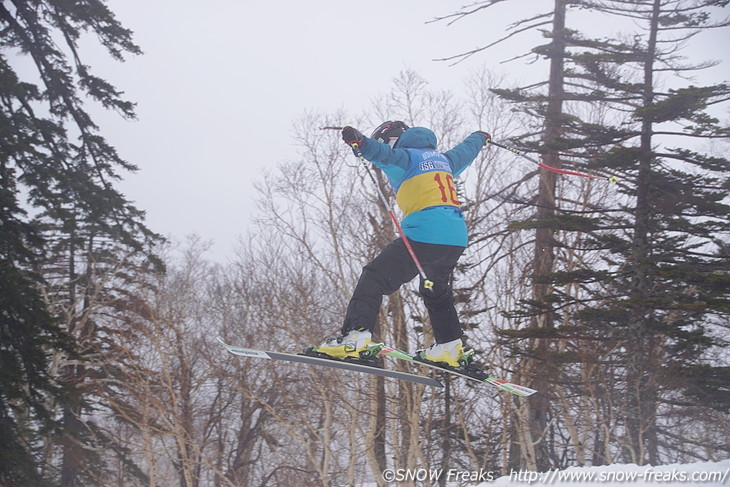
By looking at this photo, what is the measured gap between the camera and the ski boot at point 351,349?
4441 millimetres

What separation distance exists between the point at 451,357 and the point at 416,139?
1869 millimetres

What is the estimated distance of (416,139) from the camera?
4.43m

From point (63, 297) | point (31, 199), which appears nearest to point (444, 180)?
point (31, 199)

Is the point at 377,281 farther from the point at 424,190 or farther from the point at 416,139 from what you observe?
the point at 416,139

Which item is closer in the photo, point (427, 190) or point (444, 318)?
point (427, 190)

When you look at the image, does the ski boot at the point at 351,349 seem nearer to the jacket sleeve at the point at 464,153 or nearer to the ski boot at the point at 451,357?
the ski boot at the point at 451,357

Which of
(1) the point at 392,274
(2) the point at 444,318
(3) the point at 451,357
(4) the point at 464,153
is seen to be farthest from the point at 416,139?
(3) the point at 451,357

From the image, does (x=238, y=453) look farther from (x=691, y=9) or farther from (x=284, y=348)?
(x=691, y=9)

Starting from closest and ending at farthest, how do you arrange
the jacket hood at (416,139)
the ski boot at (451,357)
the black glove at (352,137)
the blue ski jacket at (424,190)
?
the black glove at (352,137), the blue ski jacket at (424,190), the jacket hood at (416,139), the ski boot at (451,357)

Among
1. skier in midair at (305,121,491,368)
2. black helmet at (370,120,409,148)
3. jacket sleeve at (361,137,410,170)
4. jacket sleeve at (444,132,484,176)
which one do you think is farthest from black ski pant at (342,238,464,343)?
black helmet at (370,120,409,148)

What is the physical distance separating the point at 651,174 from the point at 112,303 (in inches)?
554

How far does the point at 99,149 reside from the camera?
10898 mm

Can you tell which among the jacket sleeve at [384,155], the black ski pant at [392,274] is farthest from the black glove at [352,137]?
the black ski pant at [392,274]

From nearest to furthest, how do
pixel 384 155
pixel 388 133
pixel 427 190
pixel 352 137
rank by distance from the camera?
pixel 352 137, pixel 384 155, pixel 427 190, pixel 388 133
